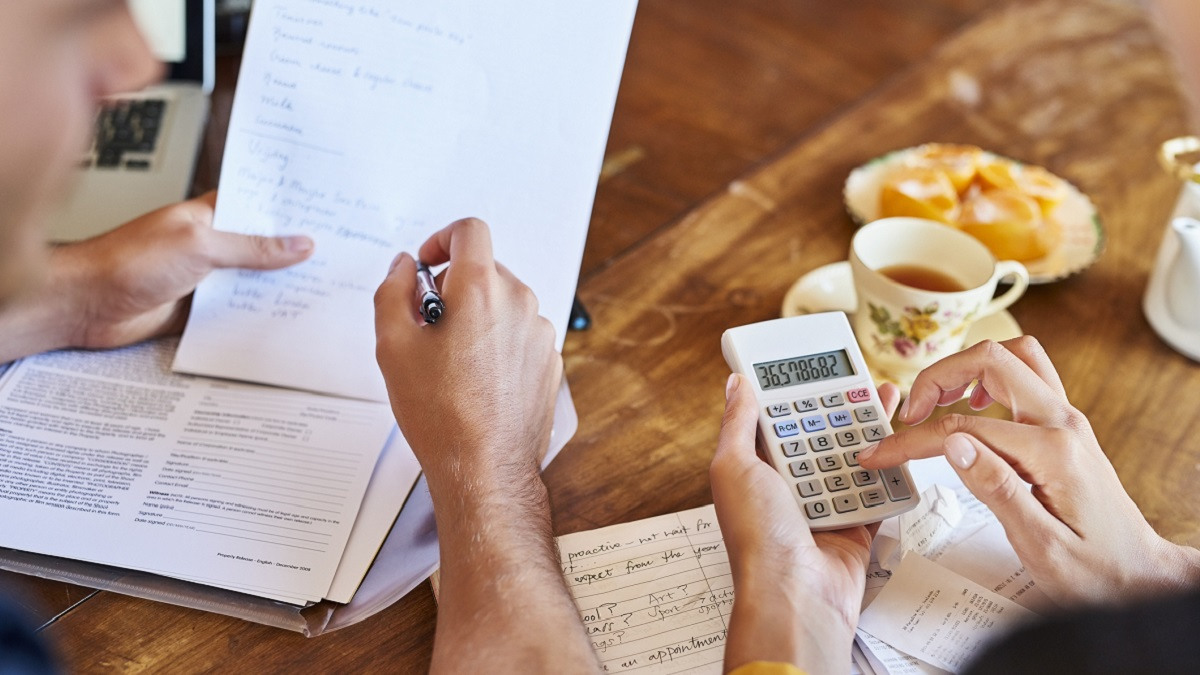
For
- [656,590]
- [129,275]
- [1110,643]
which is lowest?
[656,590]

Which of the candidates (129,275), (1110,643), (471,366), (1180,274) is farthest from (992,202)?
(129,275)

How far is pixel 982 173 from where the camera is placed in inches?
39.9

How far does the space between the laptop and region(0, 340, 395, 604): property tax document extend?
8.9 inches

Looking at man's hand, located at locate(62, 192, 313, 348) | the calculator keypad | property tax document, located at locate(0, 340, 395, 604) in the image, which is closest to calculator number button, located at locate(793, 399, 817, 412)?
the calculator keypad

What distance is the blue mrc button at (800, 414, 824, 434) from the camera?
70cm

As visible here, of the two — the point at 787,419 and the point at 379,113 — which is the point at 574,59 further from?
the point at 787,419

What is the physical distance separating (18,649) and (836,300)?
705mm

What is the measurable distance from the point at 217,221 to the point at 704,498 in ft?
1.56

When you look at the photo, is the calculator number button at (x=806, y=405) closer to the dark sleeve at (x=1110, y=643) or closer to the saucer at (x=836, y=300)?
the saucer at (x=836, y=300)

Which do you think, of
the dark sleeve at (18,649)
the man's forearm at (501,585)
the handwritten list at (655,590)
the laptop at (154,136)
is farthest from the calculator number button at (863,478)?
the laptop at (154,136)

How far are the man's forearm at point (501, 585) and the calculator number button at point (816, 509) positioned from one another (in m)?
0.17

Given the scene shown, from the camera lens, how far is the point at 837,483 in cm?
67

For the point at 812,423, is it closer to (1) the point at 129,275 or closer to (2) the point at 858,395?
(2) the point at 858,395

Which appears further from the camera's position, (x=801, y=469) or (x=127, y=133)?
(x=127, y=133)
